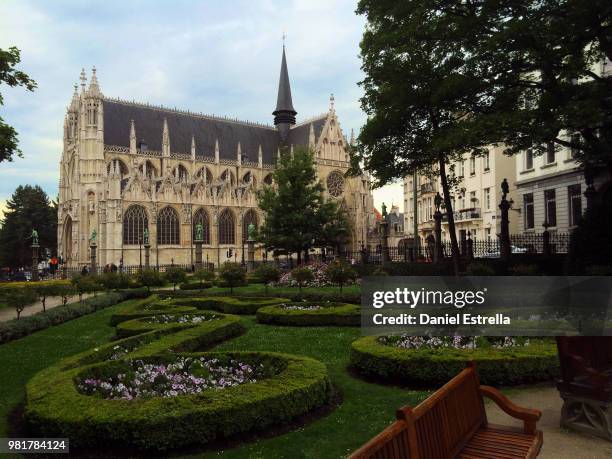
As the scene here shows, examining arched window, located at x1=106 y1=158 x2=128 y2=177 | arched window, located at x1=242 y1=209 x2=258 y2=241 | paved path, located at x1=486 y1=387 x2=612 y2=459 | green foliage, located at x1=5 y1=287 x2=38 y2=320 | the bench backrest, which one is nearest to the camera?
the bench backrest

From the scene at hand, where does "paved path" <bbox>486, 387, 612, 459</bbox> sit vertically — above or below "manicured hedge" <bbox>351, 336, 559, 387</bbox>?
below

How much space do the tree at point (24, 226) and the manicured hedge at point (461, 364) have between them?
220 ft

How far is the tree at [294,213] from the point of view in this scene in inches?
1426

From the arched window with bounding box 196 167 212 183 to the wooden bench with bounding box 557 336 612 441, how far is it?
58.2 meters

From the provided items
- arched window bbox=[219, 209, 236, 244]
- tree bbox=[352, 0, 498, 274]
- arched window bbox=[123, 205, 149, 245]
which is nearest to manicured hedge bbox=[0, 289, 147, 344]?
tree bbox=[352, 0, 498, 274]

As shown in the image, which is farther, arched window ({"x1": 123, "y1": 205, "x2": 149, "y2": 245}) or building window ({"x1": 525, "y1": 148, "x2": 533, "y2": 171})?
arched window ({"x1": 123, "y1": 205, "x2": 149, "y2": 245})

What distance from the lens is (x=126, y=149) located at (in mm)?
58812

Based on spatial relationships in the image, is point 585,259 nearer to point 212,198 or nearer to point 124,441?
point 124,441

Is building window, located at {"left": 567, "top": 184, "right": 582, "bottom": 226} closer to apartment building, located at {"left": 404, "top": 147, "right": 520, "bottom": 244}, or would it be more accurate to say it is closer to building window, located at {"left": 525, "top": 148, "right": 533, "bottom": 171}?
building window, located at {"left": 525, "top": 148, "right": 533, "bottom": 171}

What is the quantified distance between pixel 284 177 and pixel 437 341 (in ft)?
96.7

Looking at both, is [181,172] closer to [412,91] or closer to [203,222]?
[203,222]

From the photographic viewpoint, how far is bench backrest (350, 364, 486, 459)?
11.0 ft

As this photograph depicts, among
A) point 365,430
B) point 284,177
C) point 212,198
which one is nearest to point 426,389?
point 365,430

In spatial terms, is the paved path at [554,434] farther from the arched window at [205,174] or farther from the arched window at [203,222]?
the arched window at [205,174]
